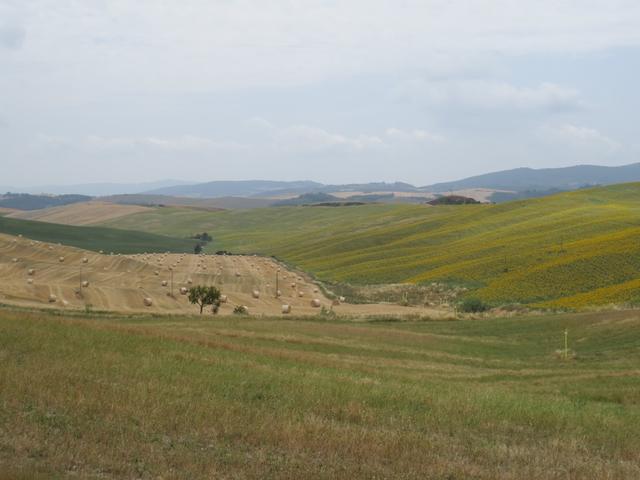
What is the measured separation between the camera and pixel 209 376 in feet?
60.0

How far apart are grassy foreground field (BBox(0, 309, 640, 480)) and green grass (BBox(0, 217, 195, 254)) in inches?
4151

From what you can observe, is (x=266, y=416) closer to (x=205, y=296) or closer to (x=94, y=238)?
(x=205, y=296)

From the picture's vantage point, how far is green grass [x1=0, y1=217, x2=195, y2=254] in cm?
12588

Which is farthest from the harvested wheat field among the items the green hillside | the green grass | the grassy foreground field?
the grassy foreground field

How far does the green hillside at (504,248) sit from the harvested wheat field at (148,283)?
10.5 metres

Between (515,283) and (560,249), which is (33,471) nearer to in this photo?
(515,283)

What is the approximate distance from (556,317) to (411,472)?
41481mm

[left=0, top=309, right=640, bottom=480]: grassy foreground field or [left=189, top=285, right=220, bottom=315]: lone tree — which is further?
[left=189, top=285, right=220, bottom=315]: lone tree

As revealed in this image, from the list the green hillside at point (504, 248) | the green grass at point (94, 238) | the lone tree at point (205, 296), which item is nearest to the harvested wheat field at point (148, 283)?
the lone tree at point (205, 296)

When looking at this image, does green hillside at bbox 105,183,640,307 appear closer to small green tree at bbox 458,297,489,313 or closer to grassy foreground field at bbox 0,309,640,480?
small green tree at bbox 458,297,489,313

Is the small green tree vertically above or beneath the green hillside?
beneath

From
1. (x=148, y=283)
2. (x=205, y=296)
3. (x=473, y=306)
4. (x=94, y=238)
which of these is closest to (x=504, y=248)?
(x=473, y=306)

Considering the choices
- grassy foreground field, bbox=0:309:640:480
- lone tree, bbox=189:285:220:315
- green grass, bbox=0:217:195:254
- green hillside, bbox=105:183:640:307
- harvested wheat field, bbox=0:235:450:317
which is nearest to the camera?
grassy foreground field, bbox=0:309:640:480

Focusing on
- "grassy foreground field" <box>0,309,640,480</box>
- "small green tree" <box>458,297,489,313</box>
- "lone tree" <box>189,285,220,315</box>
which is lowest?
"small green tree" <box>458,297,489,313</box>
